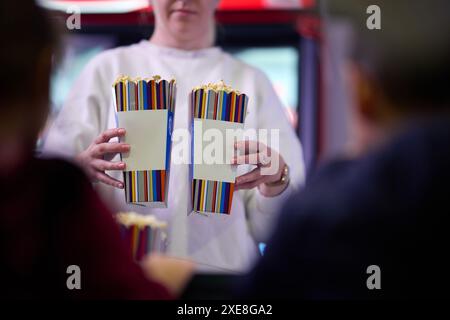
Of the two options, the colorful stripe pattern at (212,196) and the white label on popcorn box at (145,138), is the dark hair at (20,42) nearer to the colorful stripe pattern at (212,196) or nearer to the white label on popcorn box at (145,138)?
the white label on popcorn box at (145,138)

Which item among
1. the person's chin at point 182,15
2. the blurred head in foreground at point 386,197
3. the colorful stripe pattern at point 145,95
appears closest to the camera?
the blurred head in foreground at point 386,197

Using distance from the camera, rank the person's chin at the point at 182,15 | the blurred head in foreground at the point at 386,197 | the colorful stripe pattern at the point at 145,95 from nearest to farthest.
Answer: the blurred head in foreground at the point at 386,197
the colorful stripe pattern at the point at 145,95
the person's chin at the point at 182,15

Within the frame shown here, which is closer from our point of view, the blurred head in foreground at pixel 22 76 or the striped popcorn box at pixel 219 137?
the blurred head in foreground at pixel 22 76

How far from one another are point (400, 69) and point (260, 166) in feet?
2.24

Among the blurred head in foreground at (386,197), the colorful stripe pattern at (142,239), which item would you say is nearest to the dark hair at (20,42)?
the blurred head in foreground at (386,197)

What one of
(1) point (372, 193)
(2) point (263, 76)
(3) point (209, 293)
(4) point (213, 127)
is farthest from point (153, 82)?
(1) point (372, 193)

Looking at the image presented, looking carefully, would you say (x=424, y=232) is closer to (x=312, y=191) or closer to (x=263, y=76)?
(x=312, y=191)

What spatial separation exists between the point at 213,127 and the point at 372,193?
0.71 metres

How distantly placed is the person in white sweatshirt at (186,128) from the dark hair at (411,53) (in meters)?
0.62

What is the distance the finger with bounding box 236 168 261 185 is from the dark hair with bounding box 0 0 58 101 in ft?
2.49

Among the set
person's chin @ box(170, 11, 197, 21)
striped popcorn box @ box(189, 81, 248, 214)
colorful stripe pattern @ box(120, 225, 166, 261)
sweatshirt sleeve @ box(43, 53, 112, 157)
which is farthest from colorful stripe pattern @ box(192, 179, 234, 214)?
person's chin @ box(170, 11, 197, 21)

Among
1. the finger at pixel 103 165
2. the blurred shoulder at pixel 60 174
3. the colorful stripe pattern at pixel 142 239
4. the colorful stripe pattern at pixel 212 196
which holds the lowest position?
the colorful stripe pattern at pixel 142 239

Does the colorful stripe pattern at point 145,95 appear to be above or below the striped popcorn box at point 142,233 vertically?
above

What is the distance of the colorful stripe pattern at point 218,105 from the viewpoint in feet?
5.21
